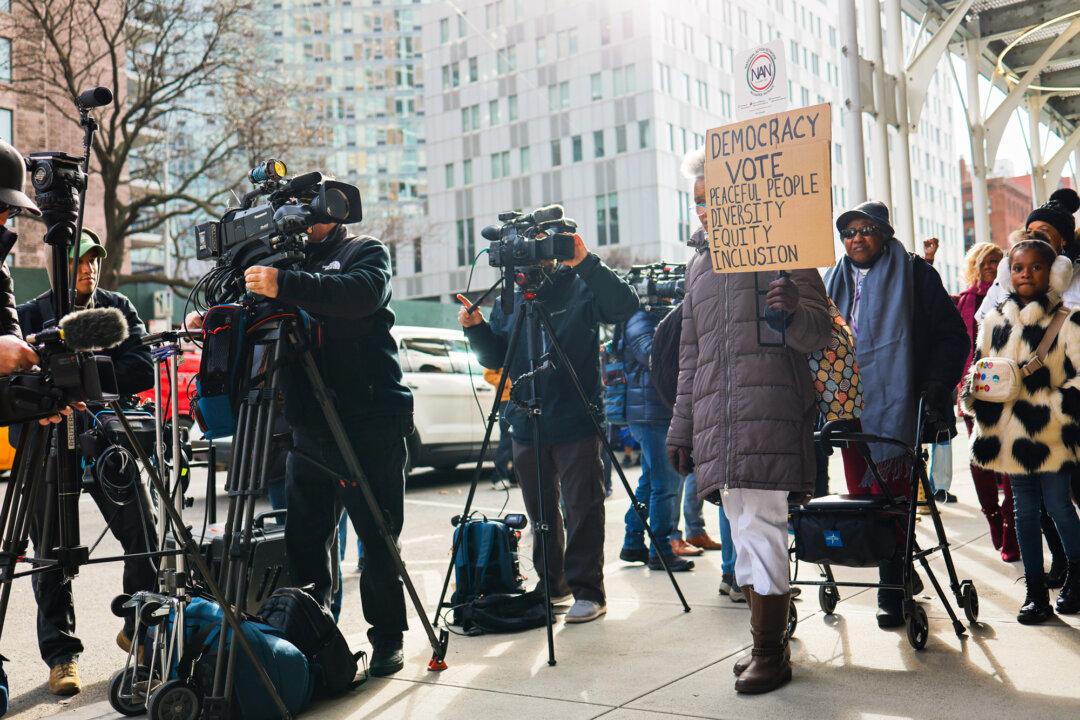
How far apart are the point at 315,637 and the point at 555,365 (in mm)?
1937

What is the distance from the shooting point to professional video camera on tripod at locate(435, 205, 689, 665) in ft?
16.5

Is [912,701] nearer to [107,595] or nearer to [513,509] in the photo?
[107,595]

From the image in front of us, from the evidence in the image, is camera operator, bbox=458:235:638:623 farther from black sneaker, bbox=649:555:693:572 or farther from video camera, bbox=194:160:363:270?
video camera, bbox=194:160:363:270

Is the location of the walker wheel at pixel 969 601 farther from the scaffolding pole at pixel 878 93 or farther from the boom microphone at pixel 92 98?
the scaffolding pole at pixel 878 93

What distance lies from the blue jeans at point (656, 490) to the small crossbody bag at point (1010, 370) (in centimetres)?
224

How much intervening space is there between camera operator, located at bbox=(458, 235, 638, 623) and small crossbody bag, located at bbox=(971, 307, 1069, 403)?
5.75 feet

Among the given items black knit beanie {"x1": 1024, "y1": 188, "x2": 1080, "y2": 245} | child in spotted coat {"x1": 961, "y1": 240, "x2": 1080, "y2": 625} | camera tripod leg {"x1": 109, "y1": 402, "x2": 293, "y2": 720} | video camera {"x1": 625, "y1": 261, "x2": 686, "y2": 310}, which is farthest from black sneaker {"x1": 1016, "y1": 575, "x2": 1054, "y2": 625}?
camera tripod leg {"x1": 109, "y1": 402, "x2": 293, "y2": 720}

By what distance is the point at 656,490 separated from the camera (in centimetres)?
672

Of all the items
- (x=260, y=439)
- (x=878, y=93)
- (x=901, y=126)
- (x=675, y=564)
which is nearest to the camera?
(x=260, y=439)

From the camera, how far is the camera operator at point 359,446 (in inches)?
169

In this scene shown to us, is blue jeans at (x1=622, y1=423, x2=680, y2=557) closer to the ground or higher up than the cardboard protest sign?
closer to the ground

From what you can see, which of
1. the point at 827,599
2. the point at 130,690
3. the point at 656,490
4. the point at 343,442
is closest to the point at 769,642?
the point at 827,599

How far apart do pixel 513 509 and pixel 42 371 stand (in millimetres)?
6416

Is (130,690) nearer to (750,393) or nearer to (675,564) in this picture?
(750,393)
